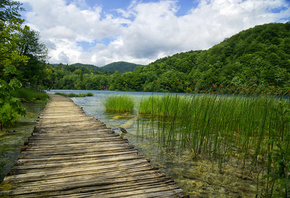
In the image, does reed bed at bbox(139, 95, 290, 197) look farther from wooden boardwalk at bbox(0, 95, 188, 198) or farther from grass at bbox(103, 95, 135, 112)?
grass at bbox(103, 95, 135, 112)

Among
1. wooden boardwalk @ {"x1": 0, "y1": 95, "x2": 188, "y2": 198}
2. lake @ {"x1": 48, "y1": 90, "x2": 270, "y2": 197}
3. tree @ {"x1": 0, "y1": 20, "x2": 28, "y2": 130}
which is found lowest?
lake @ {"x1": 48, "y1": 90, "x2": 270, "y2": 197}

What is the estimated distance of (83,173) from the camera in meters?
1.95

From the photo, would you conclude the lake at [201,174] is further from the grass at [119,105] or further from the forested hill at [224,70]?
the grass at [119,105]

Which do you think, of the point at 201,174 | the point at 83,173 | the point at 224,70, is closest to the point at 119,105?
the point at 224,70

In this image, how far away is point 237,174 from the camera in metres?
2.85

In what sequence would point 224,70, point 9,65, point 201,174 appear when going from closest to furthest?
1. point 201,174
2. point 9,65
3. point 224,70

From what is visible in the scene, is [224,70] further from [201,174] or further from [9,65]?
[9,65]

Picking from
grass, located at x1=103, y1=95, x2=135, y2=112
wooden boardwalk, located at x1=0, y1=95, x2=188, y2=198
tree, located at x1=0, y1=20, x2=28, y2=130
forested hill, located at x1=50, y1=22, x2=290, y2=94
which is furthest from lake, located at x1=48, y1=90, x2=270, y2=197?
grass, located at x1=103, y1=95, x2=135, y2=112

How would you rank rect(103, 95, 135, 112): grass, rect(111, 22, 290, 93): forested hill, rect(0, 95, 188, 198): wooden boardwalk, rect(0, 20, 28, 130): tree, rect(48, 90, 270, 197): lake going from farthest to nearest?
rect(103, 95, 135, 112): grass, rect(111, 22, 290, 93): forested hill, rect(0, 20, 28, 130): tree, rect(48, 90, 270, 197): lake, rect(0, 95, 188, 198): wooden boardwalk

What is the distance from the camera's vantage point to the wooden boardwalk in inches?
62.5

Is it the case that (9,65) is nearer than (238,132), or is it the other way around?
(9,65)

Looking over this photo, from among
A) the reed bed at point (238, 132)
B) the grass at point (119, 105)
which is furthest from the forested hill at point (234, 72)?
the grass at point (119, 105)

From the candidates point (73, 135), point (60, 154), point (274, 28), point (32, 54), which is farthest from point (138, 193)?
point (274, 28)

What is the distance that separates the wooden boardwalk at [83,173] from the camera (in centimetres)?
159
